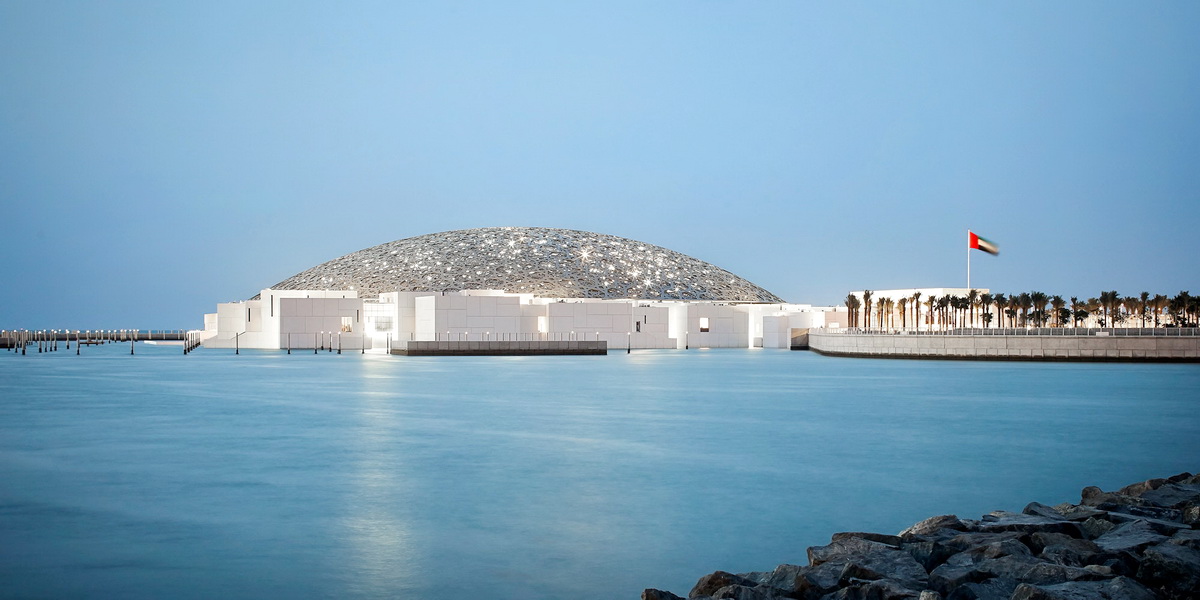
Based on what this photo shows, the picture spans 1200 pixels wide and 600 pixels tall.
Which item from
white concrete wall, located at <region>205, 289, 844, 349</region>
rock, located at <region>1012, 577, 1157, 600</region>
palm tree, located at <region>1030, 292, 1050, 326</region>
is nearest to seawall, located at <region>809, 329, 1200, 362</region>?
white concrete wall, located at <region>205, 289, 844, 349</region>

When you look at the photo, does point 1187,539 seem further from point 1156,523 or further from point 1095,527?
point 1095,527

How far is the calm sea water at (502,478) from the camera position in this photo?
8.95m

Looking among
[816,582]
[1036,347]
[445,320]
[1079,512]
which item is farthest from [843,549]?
[445,320]

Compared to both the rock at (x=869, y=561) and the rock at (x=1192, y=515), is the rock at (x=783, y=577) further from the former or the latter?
the rock at (x=1192, y=515)

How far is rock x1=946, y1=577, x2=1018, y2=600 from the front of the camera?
23.6 feet

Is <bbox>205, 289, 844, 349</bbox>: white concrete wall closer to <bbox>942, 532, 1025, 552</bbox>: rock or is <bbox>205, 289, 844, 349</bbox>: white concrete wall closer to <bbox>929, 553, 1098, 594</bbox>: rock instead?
<bbox>942, 532, 1025, 552</bbox>: rock

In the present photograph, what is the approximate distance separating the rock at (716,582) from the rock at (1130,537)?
3.27 metres

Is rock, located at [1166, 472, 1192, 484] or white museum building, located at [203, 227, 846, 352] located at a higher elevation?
white museum building, located at [203, 227, 846, 352]

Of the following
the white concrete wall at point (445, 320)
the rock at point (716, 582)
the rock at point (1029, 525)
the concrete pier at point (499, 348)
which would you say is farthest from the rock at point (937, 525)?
the white concrete wall at point (445, 320)

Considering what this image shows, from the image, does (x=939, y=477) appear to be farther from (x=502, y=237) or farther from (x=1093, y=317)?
(x=502, y=237)

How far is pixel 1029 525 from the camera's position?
9.47 meters

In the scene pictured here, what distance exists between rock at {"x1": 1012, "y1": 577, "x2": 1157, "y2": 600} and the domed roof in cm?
9128

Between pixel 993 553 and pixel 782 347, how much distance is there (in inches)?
2984

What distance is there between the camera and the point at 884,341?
188ft
